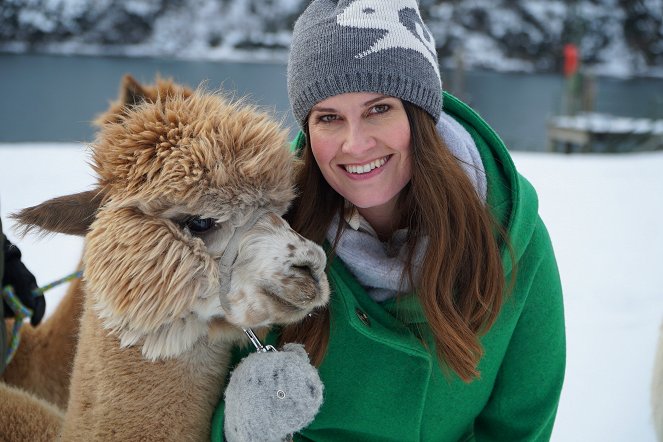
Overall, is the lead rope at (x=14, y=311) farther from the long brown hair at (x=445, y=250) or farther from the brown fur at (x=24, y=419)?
the long brown hair at (x=445, y=250)

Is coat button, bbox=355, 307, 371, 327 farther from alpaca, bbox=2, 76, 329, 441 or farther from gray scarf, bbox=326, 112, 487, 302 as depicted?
alpaca, bbox=2, 76, 329, 441

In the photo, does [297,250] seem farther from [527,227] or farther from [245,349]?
[527,227]

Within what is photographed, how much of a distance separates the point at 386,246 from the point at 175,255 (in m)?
0.60

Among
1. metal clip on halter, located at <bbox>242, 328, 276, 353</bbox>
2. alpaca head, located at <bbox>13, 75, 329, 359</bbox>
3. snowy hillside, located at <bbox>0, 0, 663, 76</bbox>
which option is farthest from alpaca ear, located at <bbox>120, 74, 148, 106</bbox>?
snowy hillside, located at <bbox>0, 0, 663, 76</bbox>

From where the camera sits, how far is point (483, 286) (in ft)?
4.75

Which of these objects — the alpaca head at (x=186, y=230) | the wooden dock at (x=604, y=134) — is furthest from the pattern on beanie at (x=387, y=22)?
the wooden dock at (x=604, y=134)

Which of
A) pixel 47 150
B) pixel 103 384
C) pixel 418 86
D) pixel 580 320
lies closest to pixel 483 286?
pixel 418 86

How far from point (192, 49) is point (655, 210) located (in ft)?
73.2

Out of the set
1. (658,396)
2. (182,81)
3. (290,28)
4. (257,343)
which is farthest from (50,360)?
(290,28)

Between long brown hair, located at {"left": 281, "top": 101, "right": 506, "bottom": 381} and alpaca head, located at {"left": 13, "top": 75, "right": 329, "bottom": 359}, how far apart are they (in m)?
0.26

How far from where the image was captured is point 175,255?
1133 millimetres

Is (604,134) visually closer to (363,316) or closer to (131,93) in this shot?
(363,316)

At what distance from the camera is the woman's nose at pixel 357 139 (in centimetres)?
133

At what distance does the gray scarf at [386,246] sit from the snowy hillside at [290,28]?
2124 cm
